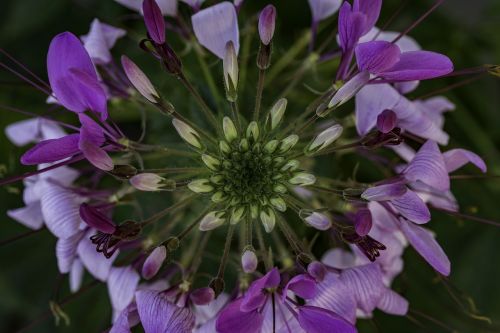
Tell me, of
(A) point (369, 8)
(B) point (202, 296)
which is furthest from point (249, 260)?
(A) point (369, 8)

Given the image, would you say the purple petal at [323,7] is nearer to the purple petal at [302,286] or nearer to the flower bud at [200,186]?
the flower bud at [200,186]

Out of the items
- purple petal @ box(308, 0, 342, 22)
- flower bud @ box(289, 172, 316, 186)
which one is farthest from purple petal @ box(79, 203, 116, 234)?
purple petal @ box(308, 0, 342, 22)

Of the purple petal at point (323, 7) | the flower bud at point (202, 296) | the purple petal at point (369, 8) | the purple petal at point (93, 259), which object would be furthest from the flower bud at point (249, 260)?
the purple petal at point (323, 7)

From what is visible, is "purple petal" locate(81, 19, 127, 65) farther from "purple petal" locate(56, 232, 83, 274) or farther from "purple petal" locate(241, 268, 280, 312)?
"purple petal" locate(241, 268, 280, 312)

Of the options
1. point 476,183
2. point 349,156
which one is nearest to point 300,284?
point 349,156

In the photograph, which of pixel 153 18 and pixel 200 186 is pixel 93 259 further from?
pixel 153 18

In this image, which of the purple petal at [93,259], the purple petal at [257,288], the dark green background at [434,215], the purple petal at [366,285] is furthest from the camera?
the dark green background at [434,215]
